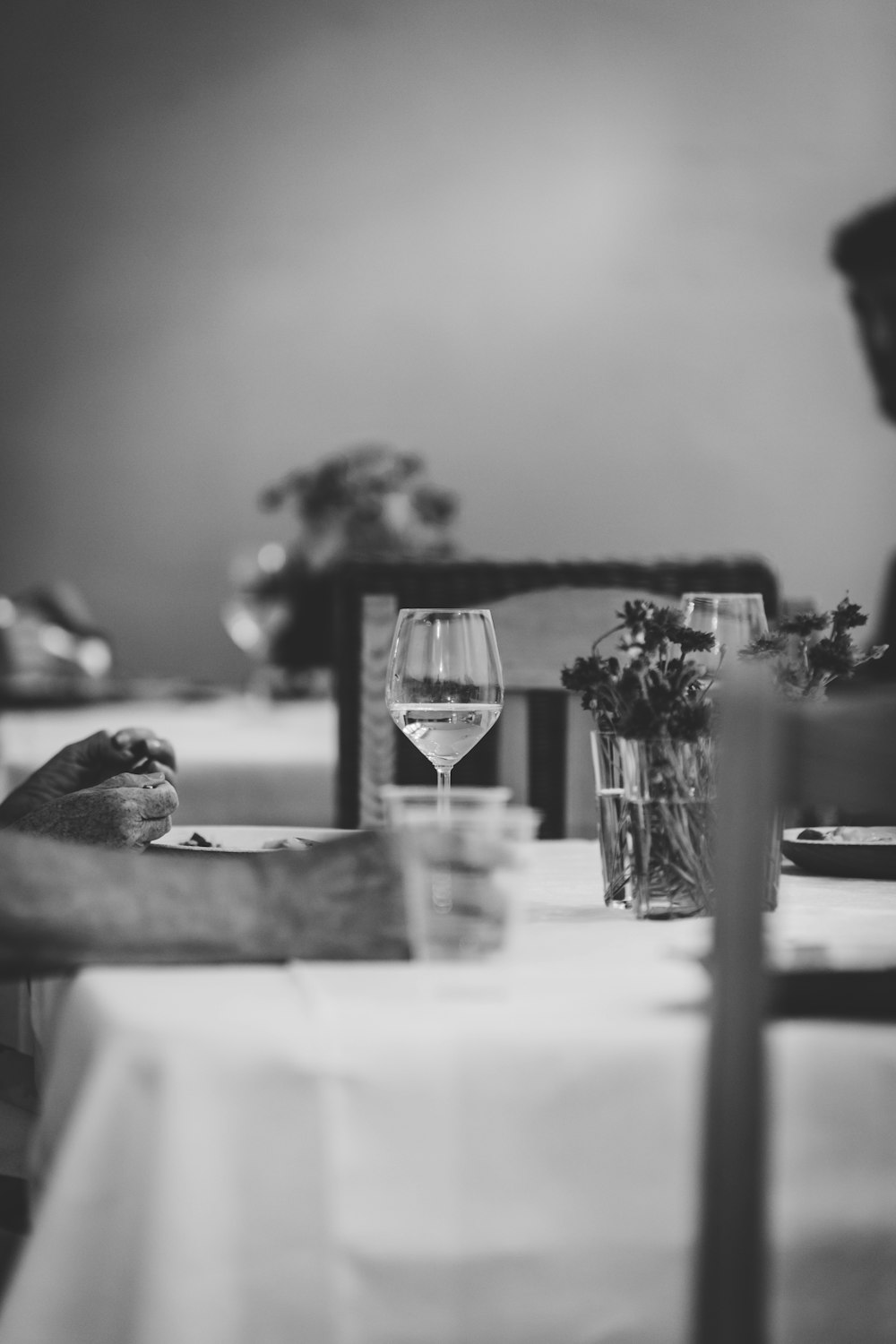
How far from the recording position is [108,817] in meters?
0.93

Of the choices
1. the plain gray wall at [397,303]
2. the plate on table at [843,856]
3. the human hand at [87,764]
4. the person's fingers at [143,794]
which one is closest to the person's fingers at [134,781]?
the person's fingers at [143,794]

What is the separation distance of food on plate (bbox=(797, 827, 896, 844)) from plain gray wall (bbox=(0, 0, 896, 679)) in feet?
12.8

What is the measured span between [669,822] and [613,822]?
44 millimetres

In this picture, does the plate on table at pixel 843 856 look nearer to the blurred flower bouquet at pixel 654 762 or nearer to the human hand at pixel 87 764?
the blurred flower bouquet at pixel 654 762

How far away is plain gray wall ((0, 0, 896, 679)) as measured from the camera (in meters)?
5.00

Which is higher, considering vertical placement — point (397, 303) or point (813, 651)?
point (397, 303)

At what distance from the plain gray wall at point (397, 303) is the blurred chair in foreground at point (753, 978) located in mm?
4426

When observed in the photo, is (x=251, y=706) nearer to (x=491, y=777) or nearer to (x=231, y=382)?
(x=491, y=777)

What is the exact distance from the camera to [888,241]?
16.7ft

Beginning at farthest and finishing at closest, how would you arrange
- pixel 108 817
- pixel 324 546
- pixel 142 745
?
pixel 324 546 < pixel 142 745 < pixel 108 817

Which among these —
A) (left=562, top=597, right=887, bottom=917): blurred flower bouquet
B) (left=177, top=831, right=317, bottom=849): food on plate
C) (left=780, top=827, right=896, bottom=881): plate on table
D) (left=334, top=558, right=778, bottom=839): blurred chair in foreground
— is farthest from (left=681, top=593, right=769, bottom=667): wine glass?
(left=334, top=558, right=778, bottom=839): blurred chair in foreground

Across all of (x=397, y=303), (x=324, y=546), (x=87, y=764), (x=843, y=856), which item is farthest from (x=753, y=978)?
(x=397, y=303)

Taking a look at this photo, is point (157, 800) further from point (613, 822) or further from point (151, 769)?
point (613, 822)

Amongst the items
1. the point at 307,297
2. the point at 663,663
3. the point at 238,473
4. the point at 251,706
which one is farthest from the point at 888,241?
the point at 663,663
